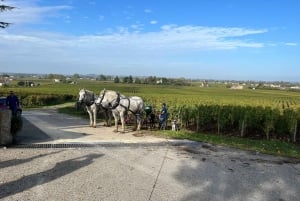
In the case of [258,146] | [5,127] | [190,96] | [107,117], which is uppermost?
[5,127]

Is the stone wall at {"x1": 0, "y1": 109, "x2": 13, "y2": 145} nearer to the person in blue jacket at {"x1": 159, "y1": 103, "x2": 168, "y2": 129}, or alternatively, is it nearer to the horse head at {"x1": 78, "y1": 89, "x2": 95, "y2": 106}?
the horse head at {"x1": 78, "y1": 89, "x2": 95, "y2": 106}

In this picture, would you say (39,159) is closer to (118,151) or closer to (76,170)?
(76,170)

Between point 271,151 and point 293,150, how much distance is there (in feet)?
4.06

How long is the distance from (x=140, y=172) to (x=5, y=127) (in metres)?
5.59

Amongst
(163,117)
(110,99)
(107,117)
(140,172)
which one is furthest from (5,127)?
(163,117)

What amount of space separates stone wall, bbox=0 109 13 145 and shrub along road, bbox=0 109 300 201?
655 millimetres

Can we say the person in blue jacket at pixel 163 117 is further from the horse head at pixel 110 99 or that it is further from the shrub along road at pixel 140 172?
the shrub along road at pixel 140 172

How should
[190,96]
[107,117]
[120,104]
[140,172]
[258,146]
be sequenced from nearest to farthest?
[140,172] → [258,146] → [120,104] → [107,117] → [190,96]

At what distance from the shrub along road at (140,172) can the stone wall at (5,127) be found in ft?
2.15

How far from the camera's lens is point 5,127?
13133mm

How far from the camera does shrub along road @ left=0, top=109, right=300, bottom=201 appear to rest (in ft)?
28.2

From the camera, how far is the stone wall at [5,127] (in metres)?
13.1

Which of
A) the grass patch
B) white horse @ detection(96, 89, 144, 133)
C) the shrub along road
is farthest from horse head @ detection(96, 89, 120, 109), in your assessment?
the shrub along road

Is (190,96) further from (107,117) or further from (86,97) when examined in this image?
(86,97)
